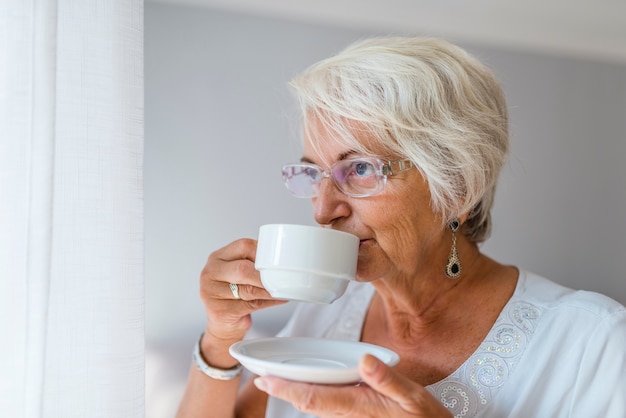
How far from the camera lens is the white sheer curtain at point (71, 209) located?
808 millimetres

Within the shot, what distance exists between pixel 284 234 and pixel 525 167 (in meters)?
1.19

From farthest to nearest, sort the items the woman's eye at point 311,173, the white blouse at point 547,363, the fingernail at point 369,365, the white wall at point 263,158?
1. the white wall at point 263,158
2. the woman's eye at point 311,173
3. the white blouse at point 547,363
4. the fingernail at point 369,365

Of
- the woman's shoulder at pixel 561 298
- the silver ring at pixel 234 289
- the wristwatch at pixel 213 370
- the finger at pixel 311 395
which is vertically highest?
the silver ring at pixel 234 289

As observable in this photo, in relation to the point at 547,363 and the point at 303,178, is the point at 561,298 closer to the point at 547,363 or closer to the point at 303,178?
the point at 547,363

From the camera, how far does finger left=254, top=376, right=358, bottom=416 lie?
82 centimetres

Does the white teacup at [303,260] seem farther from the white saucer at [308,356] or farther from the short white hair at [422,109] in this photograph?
the short white hair at [422,109]

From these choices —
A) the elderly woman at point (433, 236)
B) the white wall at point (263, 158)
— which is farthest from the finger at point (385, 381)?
the white wall at point (263, 158)

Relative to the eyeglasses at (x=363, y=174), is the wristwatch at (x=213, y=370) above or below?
below

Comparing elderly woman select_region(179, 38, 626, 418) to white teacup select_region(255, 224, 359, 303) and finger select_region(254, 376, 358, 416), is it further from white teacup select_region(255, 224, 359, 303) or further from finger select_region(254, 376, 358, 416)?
finger select_region(254, 376, 358, 416)

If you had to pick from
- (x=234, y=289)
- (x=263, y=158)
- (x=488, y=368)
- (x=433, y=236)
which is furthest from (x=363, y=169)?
(x=263, y=158)

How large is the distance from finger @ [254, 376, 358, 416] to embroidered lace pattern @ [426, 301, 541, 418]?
45 cm

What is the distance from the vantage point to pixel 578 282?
1.91m

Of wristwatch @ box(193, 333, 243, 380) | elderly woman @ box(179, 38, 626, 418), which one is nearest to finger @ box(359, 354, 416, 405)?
elderly woman @ box(179, 38, 626, 418)

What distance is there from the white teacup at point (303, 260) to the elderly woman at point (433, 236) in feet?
0.49
